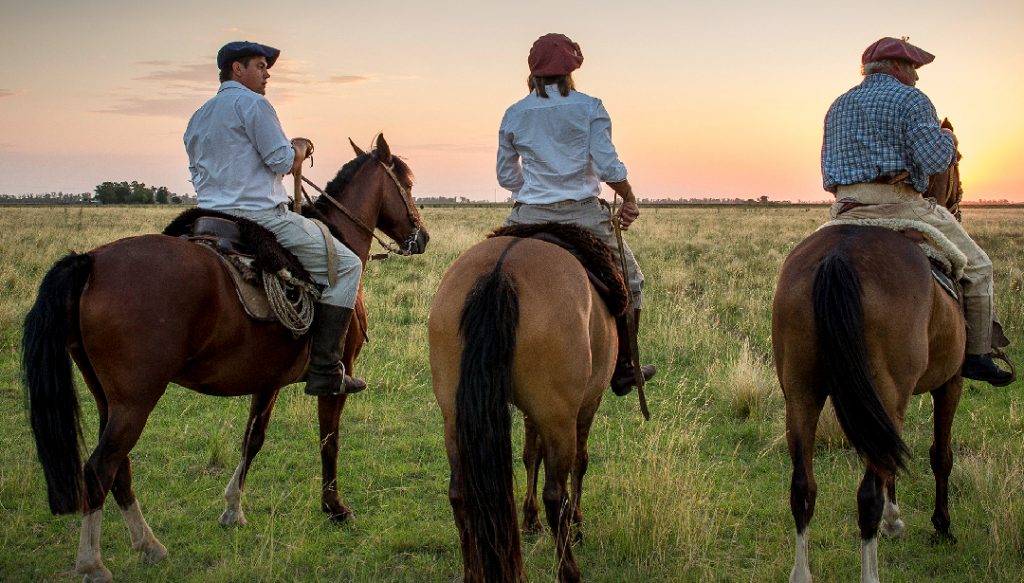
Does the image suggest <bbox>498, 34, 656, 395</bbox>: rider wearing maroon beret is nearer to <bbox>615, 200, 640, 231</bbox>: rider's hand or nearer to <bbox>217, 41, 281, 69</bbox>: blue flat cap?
<bbox>615, 200, 640, 231</bbox>: rider's hand

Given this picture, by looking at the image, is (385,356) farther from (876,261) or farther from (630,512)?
(876,261)

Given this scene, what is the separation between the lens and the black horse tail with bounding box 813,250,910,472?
10.8 ft

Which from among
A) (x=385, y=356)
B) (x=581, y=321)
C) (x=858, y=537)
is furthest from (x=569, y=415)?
(x=385, y=356)

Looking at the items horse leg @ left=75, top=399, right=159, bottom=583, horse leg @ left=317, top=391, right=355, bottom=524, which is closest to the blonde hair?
horse leg @ left=317, top=391, right=355, bottom=524

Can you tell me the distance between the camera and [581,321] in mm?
3158

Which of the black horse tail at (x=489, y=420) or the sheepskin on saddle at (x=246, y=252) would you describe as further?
the sheepskin on saddle at (x=246, y=252)

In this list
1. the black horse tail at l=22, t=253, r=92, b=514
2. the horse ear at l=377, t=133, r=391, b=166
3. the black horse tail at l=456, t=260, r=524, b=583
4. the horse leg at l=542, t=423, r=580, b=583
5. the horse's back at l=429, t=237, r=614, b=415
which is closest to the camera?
the black horse tail at l=456, t=260, r=524, b=583

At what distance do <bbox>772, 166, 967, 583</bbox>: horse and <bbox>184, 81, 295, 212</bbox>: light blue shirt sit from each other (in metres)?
3.07

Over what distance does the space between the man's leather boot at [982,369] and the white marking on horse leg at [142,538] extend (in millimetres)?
5032

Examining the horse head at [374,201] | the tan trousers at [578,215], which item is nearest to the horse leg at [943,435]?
the tan trousers at [578,215]

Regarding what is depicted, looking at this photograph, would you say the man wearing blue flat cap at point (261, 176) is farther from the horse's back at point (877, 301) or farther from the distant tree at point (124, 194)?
the distant tree at point (124, 194)

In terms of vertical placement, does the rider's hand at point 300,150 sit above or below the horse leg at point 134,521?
above

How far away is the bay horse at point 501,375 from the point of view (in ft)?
9.56

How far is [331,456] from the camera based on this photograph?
470 centimetres
